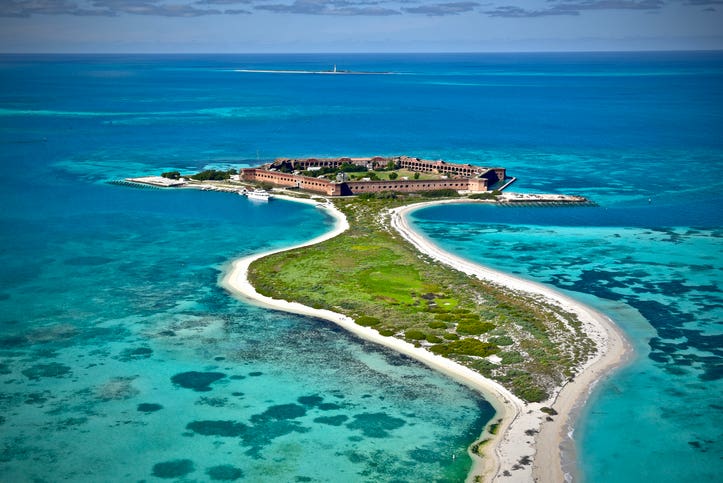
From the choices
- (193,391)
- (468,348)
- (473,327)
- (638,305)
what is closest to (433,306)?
(473,327)

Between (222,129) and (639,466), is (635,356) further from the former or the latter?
(222,129)

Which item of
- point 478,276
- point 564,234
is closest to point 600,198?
point 564,234

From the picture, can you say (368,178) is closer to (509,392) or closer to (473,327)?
(473,327)

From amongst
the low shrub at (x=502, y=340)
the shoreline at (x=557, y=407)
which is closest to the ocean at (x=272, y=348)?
the shoreline at (x=557, y=407)

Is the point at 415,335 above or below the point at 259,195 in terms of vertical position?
below

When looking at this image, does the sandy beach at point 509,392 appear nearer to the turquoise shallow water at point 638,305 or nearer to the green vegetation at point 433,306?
the green vegetation at point 433,306

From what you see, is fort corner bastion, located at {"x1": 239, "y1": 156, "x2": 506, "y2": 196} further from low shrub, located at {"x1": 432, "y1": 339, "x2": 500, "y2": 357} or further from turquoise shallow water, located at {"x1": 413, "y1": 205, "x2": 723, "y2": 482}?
low shrub, located at {"x1": 432, "y1": 339, "x2": 500, "y2": 357}
